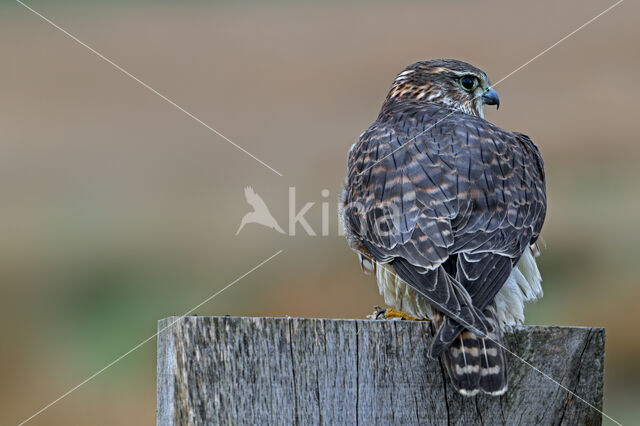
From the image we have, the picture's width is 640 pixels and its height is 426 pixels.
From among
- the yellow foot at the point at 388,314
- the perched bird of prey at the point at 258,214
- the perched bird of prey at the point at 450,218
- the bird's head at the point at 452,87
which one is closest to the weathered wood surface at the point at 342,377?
the perched bird of prey at the point at 450,218

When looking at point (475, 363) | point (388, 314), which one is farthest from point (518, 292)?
point (475, 363)

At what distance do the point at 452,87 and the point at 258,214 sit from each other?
5847 millimetres

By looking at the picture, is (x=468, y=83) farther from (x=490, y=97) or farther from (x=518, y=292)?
(x=518, y=292)

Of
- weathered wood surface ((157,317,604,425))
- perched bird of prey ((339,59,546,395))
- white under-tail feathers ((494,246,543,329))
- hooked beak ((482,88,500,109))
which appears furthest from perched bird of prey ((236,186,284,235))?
weathered wood surface ((157,317,604,425))

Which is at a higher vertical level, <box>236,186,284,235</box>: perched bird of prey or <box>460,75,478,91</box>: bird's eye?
<box>236,186,284,235</box>: perched bird of prey

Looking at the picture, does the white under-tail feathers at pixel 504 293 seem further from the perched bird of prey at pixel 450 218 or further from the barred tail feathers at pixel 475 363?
the barred tail feathers at pixel 475 363

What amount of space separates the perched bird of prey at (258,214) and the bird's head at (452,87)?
4.76 m

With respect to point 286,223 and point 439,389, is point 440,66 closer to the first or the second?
point 439,389

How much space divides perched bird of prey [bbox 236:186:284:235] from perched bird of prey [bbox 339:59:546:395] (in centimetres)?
A: 545

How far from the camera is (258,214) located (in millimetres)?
11234

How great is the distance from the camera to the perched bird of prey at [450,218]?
3471 millimetres

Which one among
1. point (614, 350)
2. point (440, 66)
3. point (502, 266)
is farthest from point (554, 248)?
point (502, 266)

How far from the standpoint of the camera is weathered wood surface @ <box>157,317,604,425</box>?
2.62 m

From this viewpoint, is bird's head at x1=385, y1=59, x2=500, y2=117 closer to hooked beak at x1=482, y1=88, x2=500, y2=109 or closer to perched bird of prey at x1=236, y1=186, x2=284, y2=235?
hooked beak at x1=482, y1=88, x2=500, y2=109
